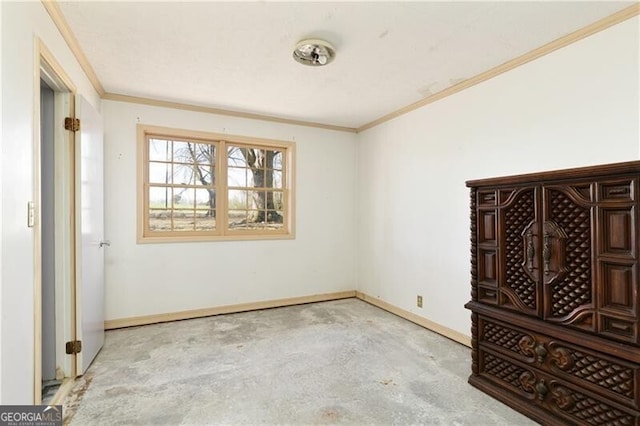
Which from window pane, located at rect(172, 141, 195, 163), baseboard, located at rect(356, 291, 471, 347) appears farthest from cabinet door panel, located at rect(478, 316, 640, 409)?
window pane, located at rect(172, 141, 195, 163)

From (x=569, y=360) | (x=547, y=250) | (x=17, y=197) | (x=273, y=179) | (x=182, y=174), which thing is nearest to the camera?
(x=17, y=197)

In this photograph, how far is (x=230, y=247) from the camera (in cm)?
395

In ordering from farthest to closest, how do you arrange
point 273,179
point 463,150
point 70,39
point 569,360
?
point 273,179, point 463,150, point 70,39, point 569,360

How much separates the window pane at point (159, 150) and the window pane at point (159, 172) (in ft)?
0.23

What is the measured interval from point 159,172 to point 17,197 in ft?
7.53

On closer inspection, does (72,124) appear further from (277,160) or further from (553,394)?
(553,394)

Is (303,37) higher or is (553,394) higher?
(303,37)

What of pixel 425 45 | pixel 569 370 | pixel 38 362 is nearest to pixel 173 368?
pixel 38 362

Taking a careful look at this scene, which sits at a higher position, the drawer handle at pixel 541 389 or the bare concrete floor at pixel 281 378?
the drawer handle at pixel 541 389

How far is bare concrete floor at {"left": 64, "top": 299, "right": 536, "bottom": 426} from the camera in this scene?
1.93m

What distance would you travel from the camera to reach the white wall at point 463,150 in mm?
2049

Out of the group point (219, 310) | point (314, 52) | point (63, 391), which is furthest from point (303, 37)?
point (219, 310)

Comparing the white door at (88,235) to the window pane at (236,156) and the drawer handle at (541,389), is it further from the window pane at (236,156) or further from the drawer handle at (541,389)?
the drawer handle at (541,389)

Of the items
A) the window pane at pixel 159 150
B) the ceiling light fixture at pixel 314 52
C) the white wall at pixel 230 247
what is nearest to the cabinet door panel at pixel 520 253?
the ceiling light fixture at pixel 314 52
